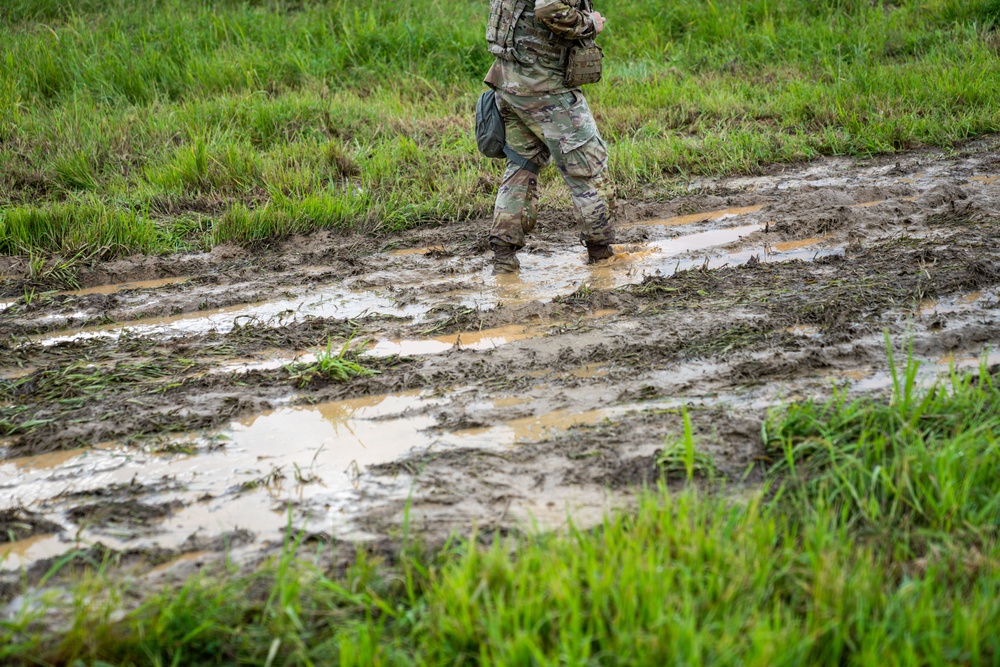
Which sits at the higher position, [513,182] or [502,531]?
[513,182]

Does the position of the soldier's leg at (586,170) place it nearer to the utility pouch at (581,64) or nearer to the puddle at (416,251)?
the utility pouch at (581,64)

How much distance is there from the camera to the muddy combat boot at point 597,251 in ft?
16.9

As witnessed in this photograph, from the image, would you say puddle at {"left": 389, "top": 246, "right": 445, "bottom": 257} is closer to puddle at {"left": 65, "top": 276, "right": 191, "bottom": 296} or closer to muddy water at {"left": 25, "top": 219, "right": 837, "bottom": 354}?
muddy water at {"left": 25, "top": 219, "right": 837, "bottom": 354}

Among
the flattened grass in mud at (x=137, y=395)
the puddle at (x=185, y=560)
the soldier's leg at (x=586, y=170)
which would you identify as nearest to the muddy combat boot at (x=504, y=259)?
the soldier's leg at (x=586, y=170)

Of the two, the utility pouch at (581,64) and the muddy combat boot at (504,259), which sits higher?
the utility pouch at (581,64)

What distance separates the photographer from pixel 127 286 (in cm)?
507

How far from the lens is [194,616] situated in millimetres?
2307

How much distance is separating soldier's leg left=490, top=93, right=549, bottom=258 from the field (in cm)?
24

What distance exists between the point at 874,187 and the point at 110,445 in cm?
492

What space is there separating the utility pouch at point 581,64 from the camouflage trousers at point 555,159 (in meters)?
0.11

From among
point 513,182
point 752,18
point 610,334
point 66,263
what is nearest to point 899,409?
point 610,334

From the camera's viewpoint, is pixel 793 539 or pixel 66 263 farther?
pixel 66 263

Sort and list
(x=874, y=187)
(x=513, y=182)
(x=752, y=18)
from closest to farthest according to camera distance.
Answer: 1. (x=513, y=182)
2. (x=874, y=187)
3. (x=752, y=18)

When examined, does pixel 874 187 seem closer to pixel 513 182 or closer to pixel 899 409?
pixel 513 182
